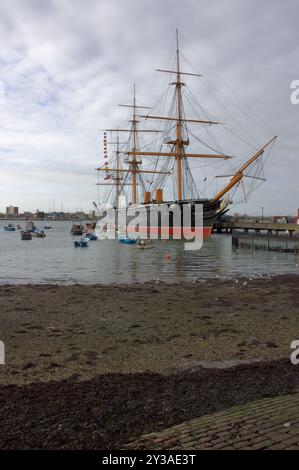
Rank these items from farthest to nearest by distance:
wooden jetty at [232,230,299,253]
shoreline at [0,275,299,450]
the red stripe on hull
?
the red stripe on hull < wooden jetty at [232,230,299,253] < shoreline at [0,275,299,450]

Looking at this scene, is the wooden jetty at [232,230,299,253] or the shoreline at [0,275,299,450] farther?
the wooden jetty at [232,230,299,253]

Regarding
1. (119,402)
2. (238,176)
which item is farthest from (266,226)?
(119,402)

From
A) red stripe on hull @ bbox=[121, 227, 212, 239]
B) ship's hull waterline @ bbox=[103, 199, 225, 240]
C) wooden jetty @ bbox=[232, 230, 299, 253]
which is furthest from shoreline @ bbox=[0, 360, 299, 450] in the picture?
red stripe on hull @ bbox=[121, 227, 212, 239]

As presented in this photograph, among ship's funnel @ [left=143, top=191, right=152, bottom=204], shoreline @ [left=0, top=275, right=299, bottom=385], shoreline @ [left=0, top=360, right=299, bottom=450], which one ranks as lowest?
shoreline @ [left=0, top=275, right=299, bottom=385]

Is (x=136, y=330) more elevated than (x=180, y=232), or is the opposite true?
(x=180, y=232)

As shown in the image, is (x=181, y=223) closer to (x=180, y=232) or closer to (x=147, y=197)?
(x=180, y=232)

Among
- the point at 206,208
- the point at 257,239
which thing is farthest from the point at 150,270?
the point at 206,208

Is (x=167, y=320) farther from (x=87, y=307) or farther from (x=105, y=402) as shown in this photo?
(x=105, y=402)

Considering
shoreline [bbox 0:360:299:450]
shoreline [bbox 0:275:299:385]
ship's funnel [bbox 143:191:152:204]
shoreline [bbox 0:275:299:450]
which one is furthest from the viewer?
ship's funnel [bbox 143:191:152:204]

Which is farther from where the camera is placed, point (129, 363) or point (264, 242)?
point (264, 242)

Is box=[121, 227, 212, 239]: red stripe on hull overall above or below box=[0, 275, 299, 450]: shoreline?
above

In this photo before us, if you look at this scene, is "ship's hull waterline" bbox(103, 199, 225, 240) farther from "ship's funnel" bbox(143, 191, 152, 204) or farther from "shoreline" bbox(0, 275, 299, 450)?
"shoreline" bbox(0, 275, 299, 450)

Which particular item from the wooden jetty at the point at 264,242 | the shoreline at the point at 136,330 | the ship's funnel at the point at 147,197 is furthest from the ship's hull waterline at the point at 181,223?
the shoreline at the point at 136,330

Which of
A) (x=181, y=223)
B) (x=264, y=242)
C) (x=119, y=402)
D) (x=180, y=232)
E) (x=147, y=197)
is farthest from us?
(x=147, y=197)
